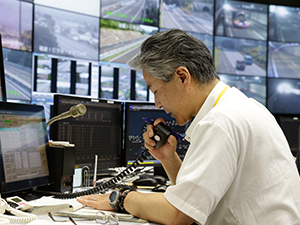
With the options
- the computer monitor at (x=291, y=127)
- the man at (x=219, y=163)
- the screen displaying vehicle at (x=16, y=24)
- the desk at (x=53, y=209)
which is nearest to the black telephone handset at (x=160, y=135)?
the man at (x=219, y=163)

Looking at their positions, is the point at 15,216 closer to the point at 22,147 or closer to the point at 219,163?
the point at 22,147

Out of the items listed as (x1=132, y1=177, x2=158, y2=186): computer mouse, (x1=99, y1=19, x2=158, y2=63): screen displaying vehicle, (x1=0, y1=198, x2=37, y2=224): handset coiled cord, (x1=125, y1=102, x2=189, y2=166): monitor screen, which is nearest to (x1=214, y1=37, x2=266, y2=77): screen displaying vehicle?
(x1=99, y1=19, x2=158, y2=63): screen displaying vehicle

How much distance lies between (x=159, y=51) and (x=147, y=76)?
0.14 meters

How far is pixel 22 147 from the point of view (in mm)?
1344

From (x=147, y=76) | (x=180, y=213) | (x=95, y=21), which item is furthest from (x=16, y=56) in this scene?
(x=180, y=213)

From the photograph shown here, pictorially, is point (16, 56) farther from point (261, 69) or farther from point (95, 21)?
point (261, 69)

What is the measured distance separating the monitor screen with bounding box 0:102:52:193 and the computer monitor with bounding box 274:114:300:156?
1.99 meters

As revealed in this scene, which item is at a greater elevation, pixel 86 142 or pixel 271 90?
pixel 271 90

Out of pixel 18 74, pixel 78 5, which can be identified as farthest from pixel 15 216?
pixel 78 5

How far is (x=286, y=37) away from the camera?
4934mm

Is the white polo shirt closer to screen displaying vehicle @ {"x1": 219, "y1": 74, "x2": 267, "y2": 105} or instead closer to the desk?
the desk

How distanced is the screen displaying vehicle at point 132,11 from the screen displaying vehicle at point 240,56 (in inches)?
41.7

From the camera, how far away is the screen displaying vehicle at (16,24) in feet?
11.0

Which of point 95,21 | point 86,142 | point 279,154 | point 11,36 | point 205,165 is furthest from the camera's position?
point 95,21
